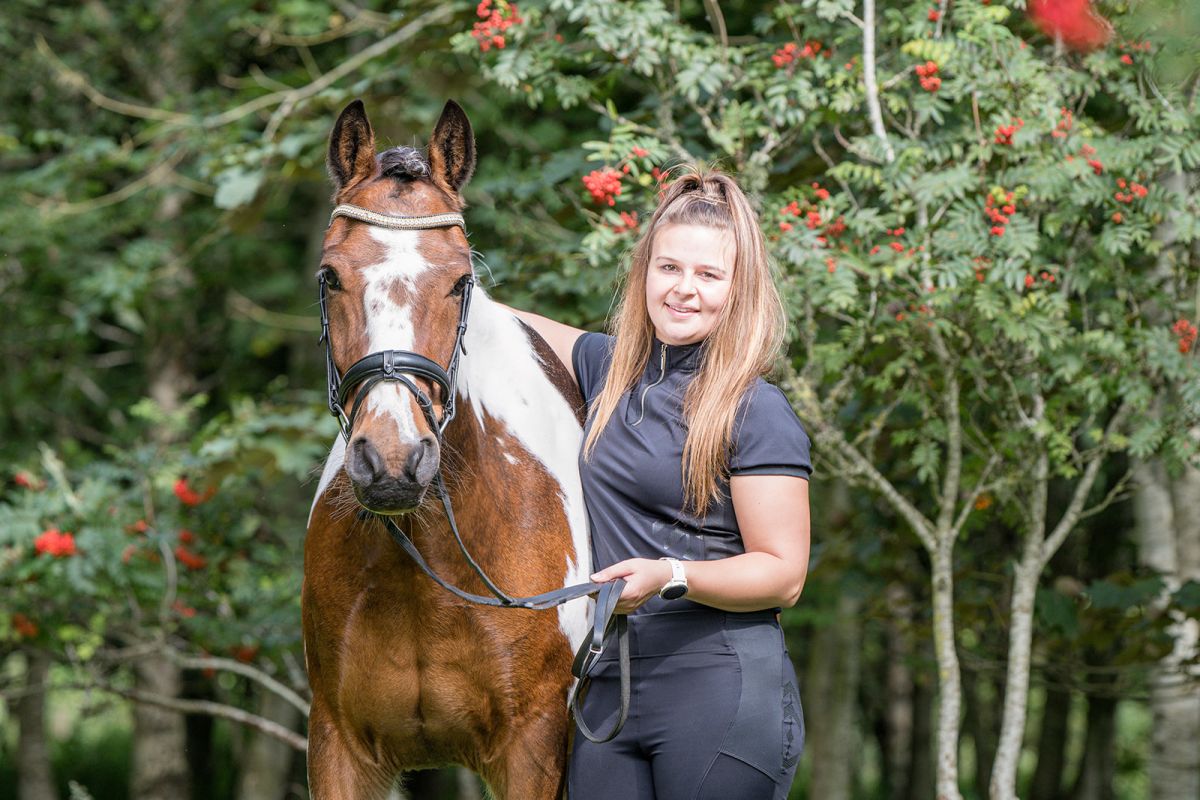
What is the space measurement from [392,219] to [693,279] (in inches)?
26.1

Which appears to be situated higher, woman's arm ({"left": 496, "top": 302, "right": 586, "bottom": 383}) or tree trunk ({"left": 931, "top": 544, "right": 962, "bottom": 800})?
woman's arm ({"left": 496, "top": 302, "right": 586, "bottom": 383})

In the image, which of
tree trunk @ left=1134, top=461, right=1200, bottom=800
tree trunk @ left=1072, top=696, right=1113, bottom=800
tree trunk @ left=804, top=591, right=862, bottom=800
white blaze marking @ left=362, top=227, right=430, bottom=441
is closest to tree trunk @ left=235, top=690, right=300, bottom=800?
tree trunk @ left=804, top=591, right=862, bottom=800

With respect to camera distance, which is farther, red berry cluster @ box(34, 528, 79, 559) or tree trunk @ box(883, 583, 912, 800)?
tree trunk @ box(883, 583, 912, 800)

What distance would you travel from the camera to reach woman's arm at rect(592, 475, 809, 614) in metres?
2.27

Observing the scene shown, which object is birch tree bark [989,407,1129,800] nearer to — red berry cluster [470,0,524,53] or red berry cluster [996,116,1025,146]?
red berry cluster [996,116,1025,146]

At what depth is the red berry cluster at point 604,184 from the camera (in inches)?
150

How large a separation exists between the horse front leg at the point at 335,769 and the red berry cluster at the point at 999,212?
8.02ft

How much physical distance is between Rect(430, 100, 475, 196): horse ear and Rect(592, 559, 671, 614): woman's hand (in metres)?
1.06

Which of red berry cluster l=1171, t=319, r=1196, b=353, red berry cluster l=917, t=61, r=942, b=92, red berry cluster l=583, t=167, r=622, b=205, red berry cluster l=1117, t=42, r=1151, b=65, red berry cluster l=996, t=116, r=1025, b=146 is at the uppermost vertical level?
red berry cluster l=1117, t=42, r=1151, b=65

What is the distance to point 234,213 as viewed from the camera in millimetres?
5770

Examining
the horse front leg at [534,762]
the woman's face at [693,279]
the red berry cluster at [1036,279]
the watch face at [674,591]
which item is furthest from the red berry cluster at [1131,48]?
the horse front leg at [534,762]

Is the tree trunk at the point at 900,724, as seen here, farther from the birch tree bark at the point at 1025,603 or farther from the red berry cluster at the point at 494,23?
the red berry cluster at the point at 494,23

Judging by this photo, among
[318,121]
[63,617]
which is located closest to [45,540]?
[63,617]

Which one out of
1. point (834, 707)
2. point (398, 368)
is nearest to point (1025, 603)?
point (398, 368)
